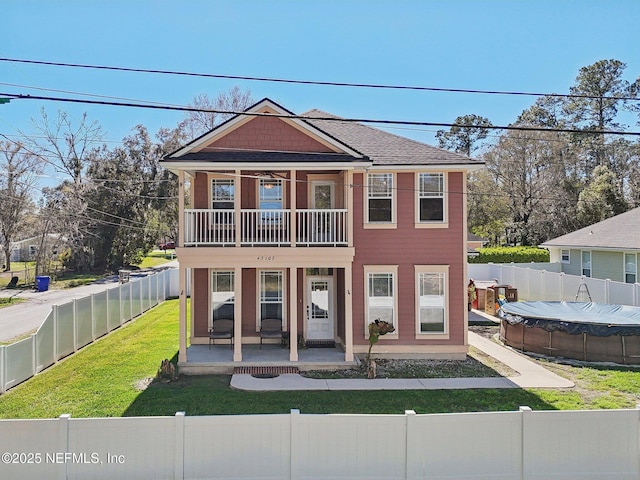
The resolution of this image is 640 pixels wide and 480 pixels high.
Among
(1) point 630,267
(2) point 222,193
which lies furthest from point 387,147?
(1) point 630,267

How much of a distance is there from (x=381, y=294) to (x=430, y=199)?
324cm

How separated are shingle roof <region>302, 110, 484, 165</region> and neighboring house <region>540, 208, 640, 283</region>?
1354 centimetres

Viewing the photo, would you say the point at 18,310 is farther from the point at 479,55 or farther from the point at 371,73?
the point at 479,55

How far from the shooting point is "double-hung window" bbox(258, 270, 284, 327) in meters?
14.0

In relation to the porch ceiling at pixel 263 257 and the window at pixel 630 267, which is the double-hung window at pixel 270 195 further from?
the window at pixel 630 267

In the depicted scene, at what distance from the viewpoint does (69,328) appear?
13375 millimetres

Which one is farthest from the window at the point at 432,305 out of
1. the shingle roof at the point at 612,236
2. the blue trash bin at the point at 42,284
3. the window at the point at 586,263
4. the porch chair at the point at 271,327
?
the blue trash bin at the point at 42,284

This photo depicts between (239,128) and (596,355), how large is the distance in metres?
12.2

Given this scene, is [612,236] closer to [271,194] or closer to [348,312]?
[348,312]

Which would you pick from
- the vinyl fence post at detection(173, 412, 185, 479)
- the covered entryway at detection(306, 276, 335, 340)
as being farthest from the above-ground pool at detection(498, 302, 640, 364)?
the vinyl fence post at detection(173, 412, 185, 479)

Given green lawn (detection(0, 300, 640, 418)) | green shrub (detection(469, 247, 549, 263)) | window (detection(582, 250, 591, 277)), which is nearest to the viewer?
green lawn (detection(0, 300, 640, 418))

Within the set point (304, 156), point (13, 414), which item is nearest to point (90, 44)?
point (304, 156)

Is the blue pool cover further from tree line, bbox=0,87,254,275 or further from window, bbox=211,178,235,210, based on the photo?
tree line, bbox=0,87,254,275

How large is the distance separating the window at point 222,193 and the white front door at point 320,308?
11.7 ft
